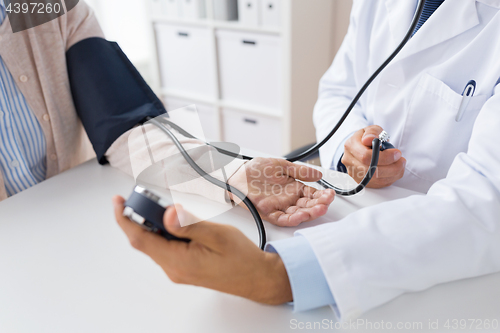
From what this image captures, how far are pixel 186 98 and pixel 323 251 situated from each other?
1.99 m

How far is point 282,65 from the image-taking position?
188 centimetres

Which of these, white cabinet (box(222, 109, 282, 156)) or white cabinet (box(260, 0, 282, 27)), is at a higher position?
white cabinet (box(260, 0, 282, 27))

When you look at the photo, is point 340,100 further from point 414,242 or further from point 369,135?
point 414,242

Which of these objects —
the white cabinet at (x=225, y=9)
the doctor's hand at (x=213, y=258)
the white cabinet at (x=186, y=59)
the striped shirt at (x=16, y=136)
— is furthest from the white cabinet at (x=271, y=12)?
the doctor's hand at (x=213, y=258)

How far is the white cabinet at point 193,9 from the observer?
2.05 metres

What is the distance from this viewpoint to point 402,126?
872 mm

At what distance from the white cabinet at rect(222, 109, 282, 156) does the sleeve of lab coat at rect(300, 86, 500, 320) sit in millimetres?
1518

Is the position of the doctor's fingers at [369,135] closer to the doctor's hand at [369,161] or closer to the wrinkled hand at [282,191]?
the doctor's hand at [369,161]

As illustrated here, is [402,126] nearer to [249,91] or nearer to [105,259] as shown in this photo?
[105,259]

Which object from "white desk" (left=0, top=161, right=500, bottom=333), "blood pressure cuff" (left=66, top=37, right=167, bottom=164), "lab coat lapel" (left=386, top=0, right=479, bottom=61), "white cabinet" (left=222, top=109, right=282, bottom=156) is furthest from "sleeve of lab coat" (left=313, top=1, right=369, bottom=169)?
"white cabinet" (left=222, top=109, right=282, bottom=156)

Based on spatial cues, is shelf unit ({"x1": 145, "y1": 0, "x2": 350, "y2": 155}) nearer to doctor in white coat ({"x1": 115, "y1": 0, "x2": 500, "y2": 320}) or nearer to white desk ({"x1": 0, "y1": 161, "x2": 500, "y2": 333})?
doctor in white coat ({"x1": 115, "y1": 0, "x2": 500, "y2": 320})

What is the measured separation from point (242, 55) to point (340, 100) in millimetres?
1069

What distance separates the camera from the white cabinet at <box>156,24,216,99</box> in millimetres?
2141

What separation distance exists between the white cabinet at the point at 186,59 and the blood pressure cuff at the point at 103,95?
50.3 inches
